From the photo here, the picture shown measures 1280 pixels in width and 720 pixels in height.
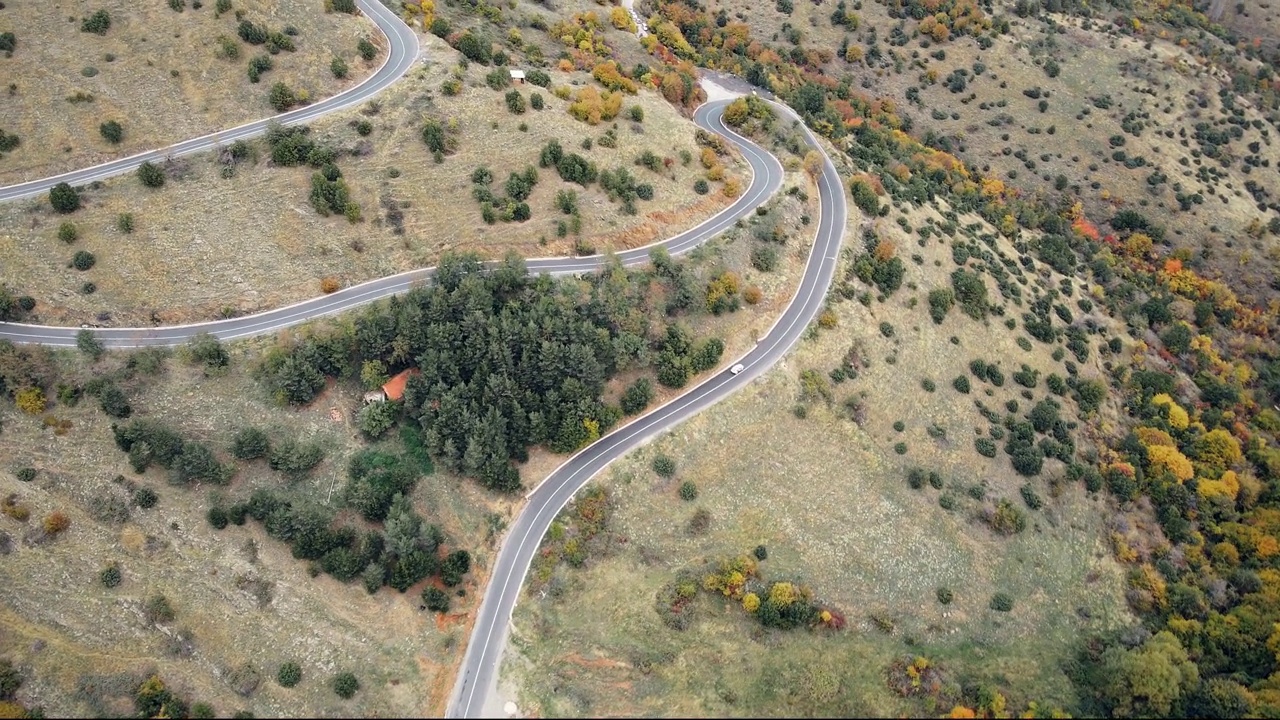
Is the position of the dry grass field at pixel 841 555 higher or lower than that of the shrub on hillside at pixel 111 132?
lower

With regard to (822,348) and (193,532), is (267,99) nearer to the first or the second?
(193,532)

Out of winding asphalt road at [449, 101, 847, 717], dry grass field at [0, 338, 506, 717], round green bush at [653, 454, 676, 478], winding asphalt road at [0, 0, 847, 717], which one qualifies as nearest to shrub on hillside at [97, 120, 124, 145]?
winding asphalt road at [0, 0, 847, 717]

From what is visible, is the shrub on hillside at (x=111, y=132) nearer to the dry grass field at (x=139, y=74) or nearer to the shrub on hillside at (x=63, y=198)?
the dry grass field at (x=139, y=74)

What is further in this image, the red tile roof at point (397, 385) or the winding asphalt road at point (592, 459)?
the red tile roof at point (397, 385)

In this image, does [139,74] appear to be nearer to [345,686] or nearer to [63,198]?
[63,198]

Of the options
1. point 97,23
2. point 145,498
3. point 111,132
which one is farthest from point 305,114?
point 145,498

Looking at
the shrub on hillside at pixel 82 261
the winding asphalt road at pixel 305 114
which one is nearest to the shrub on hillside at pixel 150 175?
the winding asphalt road at pixel 305 114

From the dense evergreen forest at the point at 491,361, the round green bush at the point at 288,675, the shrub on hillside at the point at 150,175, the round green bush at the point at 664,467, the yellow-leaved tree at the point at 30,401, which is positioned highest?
the shrub on hillside at the point at 150,175
